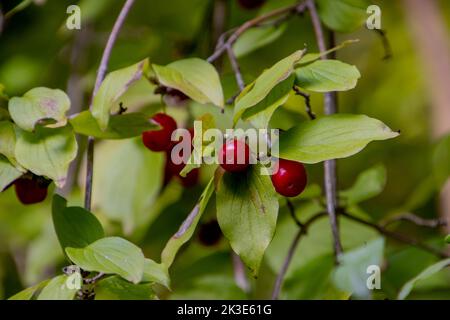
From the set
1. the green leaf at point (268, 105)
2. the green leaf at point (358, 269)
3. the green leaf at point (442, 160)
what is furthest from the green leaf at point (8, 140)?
the green leaf at point (442, 160)

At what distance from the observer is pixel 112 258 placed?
0.61m

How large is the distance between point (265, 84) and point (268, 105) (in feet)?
0.11

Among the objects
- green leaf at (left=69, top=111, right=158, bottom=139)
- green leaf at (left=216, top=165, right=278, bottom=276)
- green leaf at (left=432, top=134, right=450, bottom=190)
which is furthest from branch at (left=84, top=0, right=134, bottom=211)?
green leaf at (left=432, top=134, right=450, bottom=190)

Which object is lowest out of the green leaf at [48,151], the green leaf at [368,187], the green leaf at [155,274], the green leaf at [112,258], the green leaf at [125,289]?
the green leaf at [125,289]

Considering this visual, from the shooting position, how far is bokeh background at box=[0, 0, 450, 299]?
3.18ft

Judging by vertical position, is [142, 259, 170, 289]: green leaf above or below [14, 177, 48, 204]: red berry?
below

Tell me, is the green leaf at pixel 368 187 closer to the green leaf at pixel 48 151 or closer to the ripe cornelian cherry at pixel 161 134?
the ripe cornelian cherry at pixel 161 134

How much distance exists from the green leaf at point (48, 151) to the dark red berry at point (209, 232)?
394 mm

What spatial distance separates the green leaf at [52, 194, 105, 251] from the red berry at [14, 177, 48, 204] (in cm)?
5

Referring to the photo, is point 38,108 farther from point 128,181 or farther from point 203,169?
point 203,169

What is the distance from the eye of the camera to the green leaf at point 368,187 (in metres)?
0.93

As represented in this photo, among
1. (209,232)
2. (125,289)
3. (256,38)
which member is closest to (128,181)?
(209,232)

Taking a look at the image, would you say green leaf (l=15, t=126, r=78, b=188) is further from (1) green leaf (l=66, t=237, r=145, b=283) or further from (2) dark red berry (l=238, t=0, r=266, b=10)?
(2) dark red berry (l=238, t=0, r=266, b=10)
